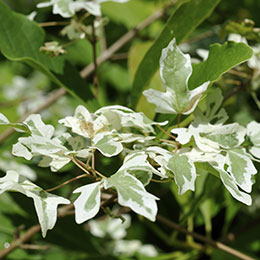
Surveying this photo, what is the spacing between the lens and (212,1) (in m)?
0.82

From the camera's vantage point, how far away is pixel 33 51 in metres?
0.88

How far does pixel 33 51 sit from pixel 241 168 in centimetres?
49

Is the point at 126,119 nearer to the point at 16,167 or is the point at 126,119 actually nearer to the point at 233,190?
the point at 233,190

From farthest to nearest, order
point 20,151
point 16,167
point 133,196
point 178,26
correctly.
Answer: point 16,167 < point 178,26 < point 20,151 < point 133,196

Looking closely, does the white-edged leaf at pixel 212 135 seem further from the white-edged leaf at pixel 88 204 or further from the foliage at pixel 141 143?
the white-edged leaf at pixel 88 204

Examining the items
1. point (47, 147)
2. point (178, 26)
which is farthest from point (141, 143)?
point (178, 26)

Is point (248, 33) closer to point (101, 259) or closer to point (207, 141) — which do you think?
point (207, 141)

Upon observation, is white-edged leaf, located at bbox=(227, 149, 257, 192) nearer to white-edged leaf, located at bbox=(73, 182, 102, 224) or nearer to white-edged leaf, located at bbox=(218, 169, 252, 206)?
white-edged leaf, located at bbox=(218, 169, 252, 206)

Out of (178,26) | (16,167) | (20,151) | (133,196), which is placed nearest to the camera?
(133,196)

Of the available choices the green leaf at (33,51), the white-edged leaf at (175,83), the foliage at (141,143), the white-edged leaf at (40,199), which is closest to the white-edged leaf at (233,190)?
the foliage at (141,143)

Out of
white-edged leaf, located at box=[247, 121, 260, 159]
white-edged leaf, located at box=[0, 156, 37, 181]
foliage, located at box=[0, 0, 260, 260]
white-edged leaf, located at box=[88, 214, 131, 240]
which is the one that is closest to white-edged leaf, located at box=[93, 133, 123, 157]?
foliage, located at box=[0, 0, 260, 260]

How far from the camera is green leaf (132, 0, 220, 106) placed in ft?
2.61

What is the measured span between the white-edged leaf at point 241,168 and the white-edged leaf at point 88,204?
0.66ft

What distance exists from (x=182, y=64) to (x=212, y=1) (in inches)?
8.2
